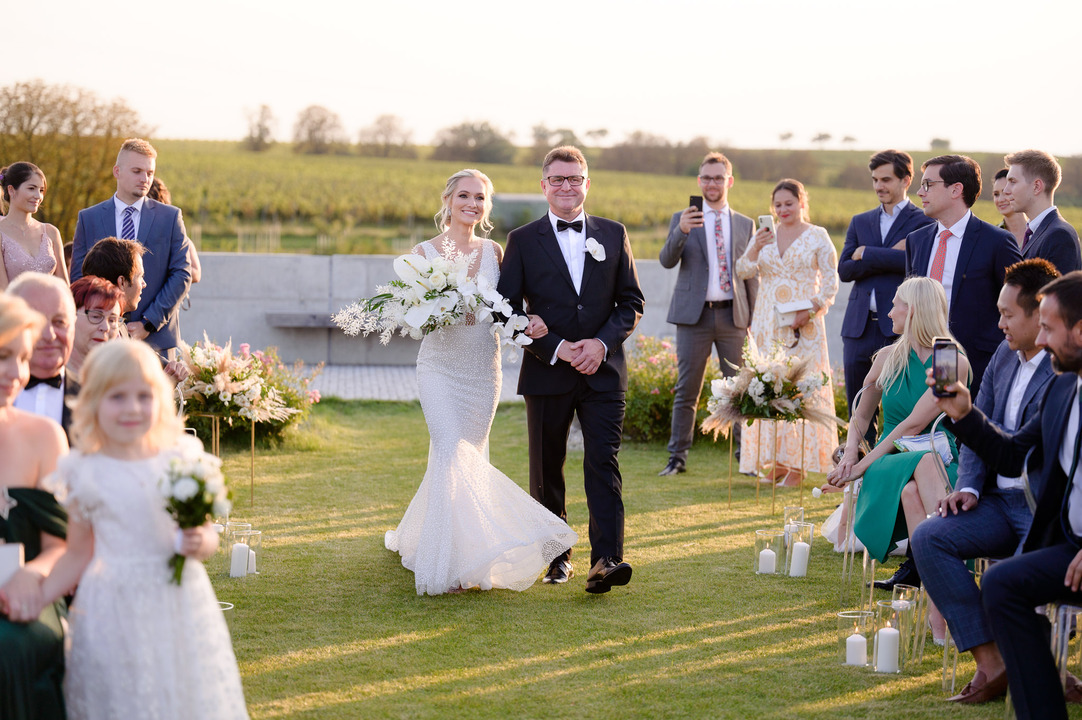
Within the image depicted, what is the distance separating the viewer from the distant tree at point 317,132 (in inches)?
2366

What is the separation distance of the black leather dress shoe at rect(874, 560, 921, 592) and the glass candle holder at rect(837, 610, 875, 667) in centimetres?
112

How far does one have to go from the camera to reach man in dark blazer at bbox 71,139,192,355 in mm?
7114

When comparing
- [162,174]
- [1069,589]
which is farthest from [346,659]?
[162,174]

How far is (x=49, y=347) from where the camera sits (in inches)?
144

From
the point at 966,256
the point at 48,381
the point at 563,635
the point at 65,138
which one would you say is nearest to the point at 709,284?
the point at 966,256

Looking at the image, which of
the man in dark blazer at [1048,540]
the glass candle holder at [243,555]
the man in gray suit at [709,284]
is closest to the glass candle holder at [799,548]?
the man in dark blazer at [1048,540]

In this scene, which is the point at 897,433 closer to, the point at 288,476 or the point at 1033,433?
the point at 1033,433

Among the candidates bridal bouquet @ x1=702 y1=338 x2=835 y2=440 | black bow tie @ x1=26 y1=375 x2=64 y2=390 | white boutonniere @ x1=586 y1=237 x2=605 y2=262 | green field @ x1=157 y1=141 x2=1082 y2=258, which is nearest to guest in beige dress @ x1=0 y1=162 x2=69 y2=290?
black bow tie @ x1=26 y1=375 x2=64 y2=390

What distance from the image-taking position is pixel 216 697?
123 inches

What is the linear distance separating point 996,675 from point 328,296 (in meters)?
14.5

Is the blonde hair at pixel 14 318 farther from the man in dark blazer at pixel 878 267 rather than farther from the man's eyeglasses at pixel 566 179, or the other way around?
the man in dark blazer at pixel 878 267

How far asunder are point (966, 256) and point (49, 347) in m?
5.14

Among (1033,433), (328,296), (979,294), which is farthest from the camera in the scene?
(328,296)

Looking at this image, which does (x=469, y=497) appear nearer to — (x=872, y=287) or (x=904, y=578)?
(x=904, y=578)
